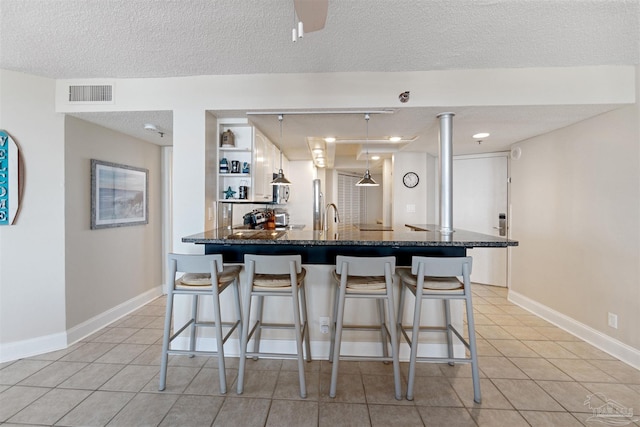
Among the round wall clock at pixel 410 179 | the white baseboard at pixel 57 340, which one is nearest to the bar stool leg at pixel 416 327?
the round wall clock at pixel 410 179

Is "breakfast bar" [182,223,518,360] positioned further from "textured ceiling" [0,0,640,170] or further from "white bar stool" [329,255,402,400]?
"textured ceiling" [0,0,640,170]

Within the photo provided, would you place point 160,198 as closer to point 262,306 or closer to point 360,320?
point 262,306

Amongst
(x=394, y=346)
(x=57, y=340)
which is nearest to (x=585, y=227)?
(x=394, y=346)

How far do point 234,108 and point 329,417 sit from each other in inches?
98.8

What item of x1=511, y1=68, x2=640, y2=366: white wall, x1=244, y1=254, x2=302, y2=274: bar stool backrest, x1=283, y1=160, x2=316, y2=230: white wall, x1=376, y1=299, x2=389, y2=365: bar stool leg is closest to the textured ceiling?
x1=511, y1=68, x2=640, y2=366: white wall

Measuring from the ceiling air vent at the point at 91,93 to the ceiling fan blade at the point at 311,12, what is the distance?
84.0 inches

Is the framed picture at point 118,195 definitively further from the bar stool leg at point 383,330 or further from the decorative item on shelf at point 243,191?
the bar stool leg at point 383,330

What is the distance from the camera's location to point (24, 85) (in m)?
2.40

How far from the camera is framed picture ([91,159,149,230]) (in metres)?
2.90

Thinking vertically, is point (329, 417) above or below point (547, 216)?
below

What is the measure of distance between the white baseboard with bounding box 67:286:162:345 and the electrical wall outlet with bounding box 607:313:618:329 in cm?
500

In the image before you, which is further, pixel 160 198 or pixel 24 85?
pixel 160 198

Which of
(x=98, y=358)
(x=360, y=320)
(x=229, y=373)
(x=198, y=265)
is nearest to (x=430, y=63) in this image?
(x=360, y=320)

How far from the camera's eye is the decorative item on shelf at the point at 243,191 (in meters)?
2.87
